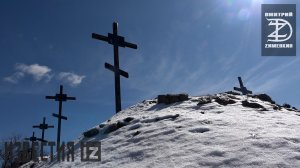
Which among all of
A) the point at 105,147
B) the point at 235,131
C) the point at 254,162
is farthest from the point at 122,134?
the point at 254,162

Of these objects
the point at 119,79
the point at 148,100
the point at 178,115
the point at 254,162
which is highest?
the point at 119,79

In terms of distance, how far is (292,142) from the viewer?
7918mm

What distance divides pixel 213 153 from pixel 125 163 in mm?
2159

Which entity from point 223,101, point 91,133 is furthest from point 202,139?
point 223,101

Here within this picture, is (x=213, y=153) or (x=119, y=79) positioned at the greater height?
(x=119, y=79)

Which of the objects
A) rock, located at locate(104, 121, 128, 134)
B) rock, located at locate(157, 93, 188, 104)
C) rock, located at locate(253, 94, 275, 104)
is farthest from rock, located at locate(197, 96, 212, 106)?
rock, located at locate(253, 94, 275, 104)

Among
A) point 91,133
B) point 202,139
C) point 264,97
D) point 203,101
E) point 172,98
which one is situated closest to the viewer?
point 202,139

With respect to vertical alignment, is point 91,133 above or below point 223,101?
below

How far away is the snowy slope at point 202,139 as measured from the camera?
23.9 ft

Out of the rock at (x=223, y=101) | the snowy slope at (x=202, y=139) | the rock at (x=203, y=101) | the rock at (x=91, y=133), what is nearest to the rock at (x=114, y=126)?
the snowy slope at (x=202, y=139)

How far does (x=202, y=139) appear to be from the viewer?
28.7 feet

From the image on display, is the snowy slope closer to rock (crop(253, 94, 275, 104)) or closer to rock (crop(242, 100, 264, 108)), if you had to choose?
rock (crop(242, 100, 264, 108))

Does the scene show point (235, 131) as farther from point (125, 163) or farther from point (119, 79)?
point (119, 79)

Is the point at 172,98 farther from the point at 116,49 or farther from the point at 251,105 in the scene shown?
the point at 116,49
